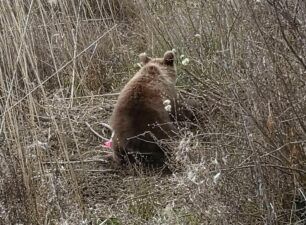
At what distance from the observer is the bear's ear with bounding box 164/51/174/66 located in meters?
5.57

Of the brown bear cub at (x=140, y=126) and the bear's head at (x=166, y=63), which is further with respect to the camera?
the bear's head at (x=166, y=63)

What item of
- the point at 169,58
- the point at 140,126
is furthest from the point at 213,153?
the point at 169,58

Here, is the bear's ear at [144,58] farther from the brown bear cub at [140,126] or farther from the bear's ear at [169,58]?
the brown bear cub at [140,126]

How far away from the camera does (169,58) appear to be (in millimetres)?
5629

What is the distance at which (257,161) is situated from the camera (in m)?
3.02

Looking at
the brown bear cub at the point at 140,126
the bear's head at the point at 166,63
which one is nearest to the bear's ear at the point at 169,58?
the bear's head at the point at 166,63

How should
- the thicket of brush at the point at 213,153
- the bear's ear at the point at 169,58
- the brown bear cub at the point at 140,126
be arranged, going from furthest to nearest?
1. the bear's ear at the point at 169,58
2. the brown bear cub at the point at 140,126
3. the thicket of brush at the point at 213,153

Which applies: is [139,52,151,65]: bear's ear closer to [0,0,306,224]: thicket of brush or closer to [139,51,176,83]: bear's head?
[139,51,176,83]: bear's head

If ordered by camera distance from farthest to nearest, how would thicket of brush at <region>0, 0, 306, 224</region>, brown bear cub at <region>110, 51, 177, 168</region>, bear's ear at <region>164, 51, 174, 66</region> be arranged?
bear's ear at <region>164, 51, 174, 66</region>, brown bear cub at <region>110, 51, 177, 168</region>, thicket of brush at <region>0, 0, 306, 224</region>

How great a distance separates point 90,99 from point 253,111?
9.57 ft

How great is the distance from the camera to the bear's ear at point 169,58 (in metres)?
5.57

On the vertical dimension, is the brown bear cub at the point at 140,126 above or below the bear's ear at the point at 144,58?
below

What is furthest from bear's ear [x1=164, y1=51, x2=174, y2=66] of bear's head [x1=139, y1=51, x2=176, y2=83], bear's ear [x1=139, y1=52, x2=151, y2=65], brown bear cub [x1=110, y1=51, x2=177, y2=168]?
brown bear cub [x1=110, y1=51, x2=177, y2=168]

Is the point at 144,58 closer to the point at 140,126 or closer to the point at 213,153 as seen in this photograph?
the point at 140,126
